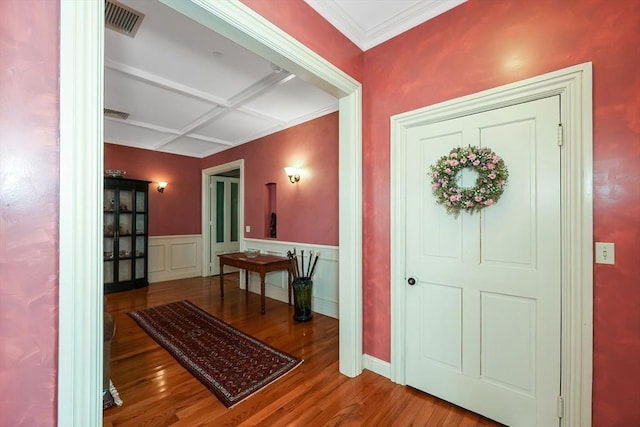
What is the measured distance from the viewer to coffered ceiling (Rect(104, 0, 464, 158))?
206 centimetres

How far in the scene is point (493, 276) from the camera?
1803 millimetres

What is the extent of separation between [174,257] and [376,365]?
16.6 feet

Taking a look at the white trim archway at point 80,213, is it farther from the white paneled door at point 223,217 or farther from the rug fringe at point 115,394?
the white paneled door at point 223,217

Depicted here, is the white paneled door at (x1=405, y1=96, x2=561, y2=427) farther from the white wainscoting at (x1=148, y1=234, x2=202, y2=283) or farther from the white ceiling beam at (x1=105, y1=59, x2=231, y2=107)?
the white wainscoting at (x1=148, y1=234, x2=202, y2=283)

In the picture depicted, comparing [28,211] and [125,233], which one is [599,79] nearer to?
[28,211]

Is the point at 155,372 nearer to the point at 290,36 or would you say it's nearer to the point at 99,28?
the point at 99,28

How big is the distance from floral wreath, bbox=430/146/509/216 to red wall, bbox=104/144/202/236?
5.56m

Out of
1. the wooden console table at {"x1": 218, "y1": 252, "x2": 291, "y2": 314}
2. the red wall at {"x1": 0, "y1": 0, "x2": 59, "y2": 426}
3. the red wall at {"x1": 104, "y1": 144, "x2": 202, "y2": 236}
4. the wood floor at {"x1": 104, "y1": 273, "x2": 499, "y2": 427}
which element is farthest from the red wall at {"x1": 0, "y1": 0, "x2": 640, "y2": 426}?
the red wall at {"x1": 104, "y1": 144, "x2": 202, "y2": 236}

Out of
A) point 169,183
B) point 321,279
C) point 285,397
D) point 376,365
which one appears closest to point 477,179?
point 376,365

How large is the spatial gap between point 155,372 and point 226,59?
290cm

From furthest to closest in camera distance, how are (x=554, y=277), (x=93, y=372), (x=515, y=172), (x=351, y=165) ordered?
(x=351, y=165), (x=515, y=172), (x=554, y=277), (x=93, y=372)

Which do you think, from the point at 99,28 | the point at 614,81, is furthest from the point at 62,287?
the point at 614,81

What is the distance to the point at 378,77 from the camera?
236 centimetres

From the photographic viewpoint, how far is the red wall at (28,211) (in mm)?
859
